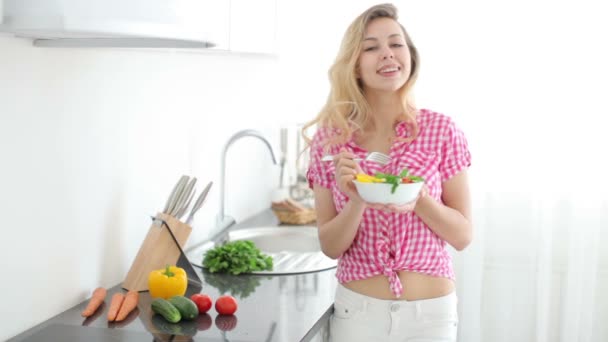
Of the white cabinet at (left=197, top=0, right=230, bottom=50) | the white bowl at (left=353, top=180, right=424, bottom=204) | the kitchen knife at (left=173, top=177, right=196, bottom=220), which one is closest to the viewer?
the white cabinet at (left=197, top=0, right=230, bottom=50)

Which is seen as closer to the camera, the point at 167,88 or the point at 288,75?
the point at 167,88

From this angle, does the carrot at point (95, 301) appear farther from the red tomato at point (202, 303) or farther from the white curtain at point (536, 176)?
the white curtain at point (536, 176)

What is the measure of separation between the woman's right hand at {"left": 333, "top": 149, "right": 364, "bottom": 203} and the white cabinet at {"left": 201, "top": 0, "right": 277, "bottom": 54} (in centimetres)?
38

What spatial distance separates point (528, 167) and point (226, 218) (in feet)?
4.00

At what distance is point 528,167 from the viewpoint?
305 cm

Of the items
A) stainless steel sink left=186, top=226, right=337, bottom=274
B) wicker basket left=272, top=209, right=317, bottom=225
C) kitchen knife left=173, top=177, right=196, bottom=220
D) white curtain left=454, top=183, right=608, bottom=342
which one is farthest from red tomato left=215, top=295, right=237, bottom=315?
white curtain left=454, top=183, right=608, bottom=342

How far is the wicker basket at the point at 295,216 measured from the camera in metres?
2.96

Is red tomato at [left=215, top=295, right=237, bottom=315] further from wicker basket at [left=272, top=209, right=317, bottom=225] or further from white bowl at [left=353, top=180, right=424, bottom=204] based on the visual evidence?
wicker basket at [left=272, top=209, right=317, bottom=225]

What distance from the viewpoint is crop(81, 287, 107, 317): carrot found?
1816 millimetres

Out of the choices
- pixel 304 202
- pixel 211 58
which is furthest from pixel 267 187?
pixel 211 58

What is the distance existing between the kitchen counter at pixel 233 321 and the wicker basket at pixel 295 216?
0.80 m

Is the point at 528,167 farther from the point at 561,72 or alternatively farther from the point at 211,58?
the point at 211,58

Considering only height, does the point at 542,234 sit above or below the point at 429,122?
below

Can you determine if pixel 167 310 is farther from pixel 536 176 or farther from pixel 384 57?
pixel 536 176
